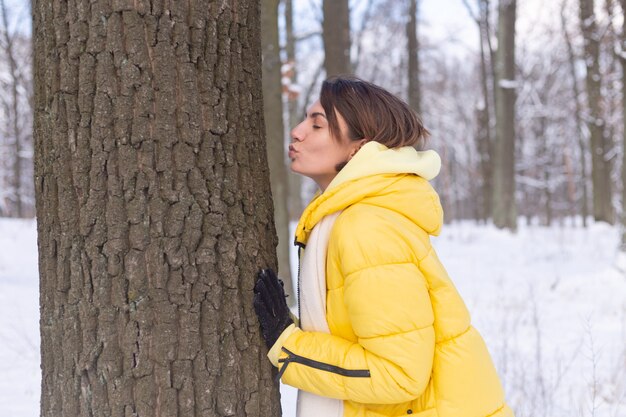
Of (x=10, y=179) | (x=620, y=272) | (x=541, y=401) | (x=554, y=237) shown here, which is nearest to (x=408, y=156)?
(x=541, y=401)

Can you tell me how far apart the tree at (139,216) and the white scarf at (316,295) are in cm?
19

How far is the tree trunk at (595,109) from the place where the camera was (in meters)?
14.7

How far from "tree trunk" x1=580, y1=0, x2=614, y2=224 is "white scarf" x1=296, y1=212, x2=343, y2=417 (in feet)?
48.4

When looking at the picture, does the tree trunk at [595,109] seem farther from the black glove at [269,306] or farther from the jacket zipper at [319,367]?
the jacket zipper at [319,367]

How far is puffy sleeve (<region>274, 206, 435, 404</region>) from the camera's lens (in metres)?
1.68

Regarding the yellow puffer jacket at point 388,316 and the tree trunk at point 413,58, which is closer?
the yellow puffer jacket at point 388,316

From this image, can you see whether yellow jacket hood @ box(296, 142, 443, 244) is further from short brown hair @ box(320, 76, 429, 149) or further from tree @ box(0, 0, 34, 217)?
tree @ box(0, 0, 34, 217)

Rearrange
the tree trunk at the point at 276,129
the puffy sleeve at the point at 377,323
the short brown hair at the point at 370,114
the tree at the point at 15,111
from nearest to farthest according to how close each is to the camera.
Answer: the puffy sleeve at the point at 377,323, the short brown hair at the point at 370,114, the tree trunk at the point at 276,129, the tree at the point at 15,111

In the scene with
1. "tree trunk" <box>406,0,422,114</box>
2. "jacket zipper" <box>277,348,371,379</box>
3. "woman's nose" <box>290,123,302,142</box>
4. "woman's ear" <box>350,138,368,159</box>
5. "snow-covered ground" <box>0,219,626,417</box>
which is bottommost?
"snow-covered ground" <box>0,219,626,417</box>

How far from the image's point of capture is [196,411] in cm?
182

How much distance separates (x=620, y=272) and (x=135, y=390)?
826 centimetres

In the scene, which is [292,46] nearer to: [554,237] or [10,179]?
[554,237]

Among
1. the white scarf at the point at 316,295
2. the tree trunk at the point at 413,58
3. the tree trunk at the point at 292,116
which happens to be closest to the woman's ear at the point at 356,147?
the white scarf at the point at 316,295

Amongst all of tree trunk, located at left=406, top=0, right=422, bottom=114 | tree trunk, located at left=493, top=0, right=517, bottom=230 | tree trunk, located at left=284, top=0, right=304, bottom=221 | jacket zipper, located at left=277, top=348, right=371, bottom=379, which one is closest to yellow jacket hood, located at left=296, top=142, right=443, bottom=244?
jacket zipper, located at left=277, top=348, right=371, bottom=379
